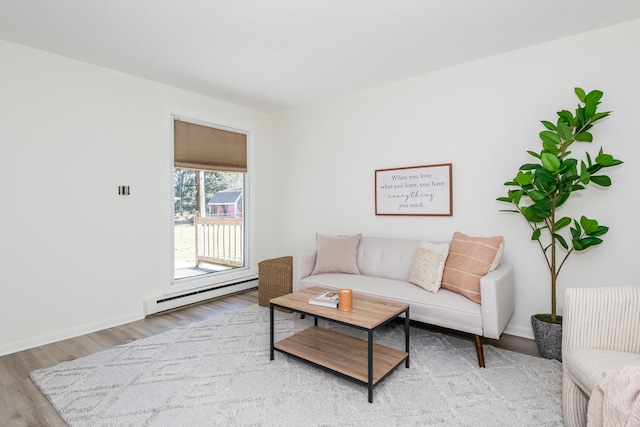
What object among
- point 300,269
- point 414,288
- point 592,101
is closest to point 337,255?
point 300,269

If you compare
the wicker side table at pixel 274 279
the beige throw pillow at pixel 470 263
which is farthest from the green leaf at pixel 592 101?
the wicker side table at pixel 274 279

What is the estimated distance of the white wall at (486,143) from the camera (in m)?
2.46

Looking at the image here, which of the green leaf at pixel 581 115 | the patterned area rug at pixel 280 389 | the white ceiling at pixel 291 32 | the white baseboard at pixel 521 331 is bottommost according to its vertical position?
the patterned area rug at pixel 280 389

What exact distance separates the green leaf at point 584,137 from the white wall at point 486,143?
27 centimetres

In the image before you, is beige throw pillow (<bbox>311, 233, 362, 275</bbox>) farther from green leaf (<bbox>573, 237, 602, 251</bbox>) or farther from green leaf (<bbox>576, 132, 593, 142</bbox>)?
green leaf (<bbox>576, 132, 593, 142</bbox>)

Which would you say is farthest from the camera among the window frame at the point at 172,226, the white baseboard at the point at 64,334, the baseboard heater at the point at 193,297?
the window frame at the point at 172,226

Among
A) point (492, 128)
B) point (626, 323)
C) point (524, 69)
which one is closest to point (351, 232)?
point (492, 128)

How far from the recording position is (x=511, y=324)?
2889 mm

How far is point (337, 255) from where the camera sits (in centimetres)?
340

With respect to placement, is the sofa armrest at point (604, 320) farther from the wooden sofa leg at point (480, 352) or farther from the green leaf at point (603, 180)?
the green leaf at point (603, 180)

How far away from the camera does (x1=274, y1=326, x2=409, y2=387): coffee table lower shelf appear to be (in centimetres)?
203

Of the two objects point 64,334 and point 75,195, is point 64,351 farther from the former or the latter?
point 75,195

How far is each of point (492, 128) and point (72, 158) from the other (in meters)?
3.79

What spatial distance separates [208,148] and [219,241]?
126cm
